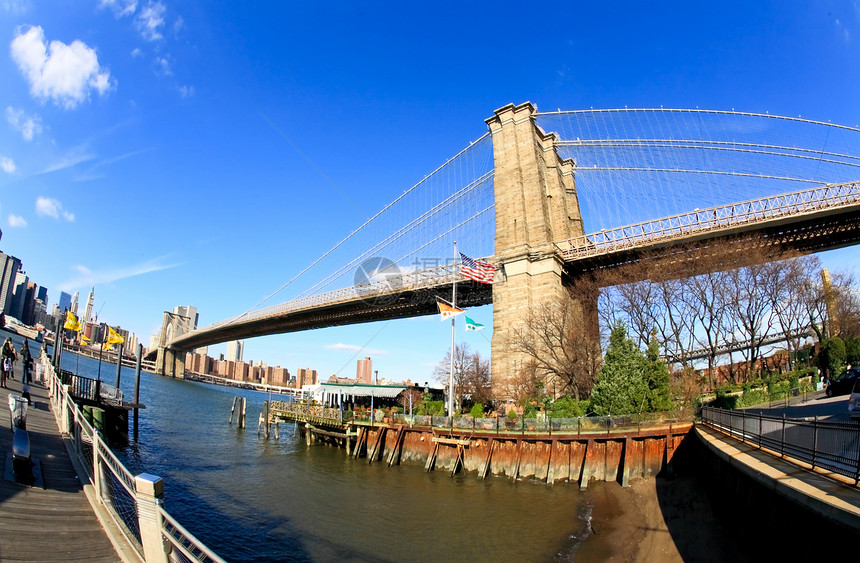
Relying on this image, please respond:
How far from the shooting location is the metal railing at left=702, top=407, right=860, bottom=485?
296 inches

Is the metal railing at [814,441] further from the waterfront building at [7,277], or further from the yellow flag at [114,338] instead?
the waterfront building at [7,277]

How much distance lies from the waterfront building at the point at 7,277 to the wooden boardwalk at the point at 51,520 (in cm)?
14550

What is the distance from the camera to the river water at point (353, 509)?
12703 mm

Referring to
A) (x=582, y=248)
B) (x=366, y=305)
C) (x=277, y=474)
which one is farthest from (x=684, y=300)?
(x=366, y=305)

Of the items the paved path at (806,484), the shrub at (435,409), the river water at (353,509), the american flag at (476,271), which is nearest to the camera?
the paved path at (806,484)

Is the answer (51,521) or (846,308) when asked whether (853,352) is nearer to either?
(846,308)

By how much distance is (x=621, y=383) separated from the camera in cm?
2230

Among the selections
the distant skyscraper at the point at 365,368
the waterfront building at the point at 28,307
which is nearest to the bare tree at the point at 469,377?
the distant skyscraper at the point at 365,368

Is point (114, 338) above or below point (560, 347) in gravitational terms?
above

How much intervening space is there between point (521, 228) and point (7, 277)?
14728 centimetres

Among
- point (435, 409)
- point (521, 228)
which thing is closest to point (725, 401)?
point (435, 409)

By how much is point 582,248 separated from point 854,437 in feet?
93.1

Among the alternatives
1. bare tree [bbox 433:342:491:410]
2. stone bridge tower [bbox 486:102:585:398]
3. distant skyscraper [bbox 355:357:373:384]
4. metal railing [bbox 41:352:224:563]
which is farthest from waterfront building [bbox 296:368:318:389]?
metal railing [bbox 41:352:224:563]

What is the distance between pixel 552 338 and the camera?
31281 millimetres
